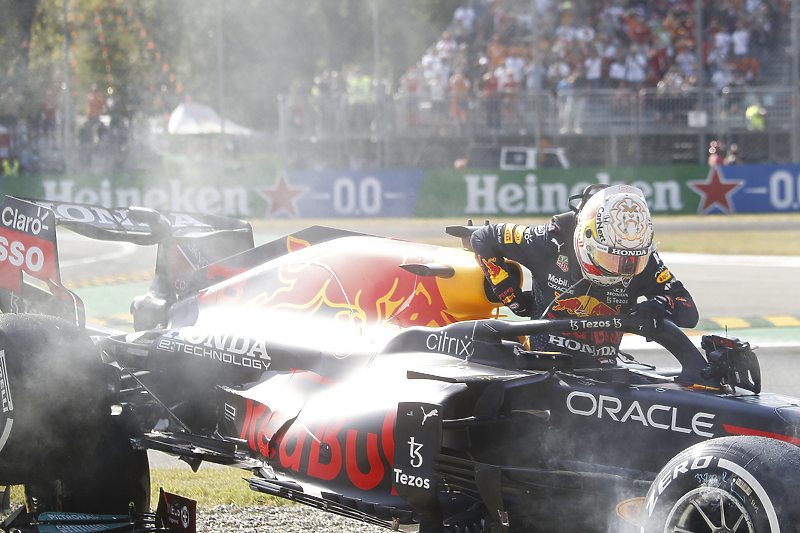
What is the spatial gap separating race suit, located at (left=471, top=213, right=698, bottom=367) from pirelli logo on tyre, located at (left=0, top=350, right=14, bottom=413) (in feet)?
6.87

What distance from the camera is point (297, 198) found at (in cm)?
1967

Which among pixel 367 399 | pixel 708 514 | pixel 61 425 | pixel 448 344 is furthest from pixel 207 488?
pixel 708 514

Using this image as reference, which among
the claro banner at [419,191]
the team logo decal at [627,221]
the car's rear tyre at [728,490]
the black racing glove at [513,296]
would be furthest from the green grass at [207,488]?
the claro banner at [419,191]

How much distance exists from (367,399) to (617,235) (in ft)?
3.75

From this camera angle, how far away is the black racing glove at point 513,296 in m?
4.05

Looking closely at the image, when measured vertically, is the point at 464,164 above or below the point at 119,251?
above

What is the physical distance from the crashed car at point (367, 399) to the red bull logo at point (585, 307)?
0.85ft

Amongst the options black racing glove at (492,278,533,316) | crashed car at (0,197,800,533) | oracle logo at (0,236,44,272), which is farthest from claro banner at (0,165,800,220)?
black racing glove at (492,278,533,316)

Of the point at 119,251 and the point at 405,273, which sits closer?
the point at 405,273

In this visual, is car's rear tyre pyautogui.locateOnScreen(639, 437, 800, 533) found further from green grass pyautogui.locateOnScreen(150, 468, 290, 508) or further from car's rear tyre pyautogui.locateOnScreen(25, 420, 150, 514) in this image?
car's rear tyre pyautogui.locateOnScreen(25, 420, 150, 514)

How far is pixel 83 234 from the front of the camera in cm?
500

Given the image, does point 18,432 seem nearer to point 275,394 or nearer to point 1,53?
point 275,394

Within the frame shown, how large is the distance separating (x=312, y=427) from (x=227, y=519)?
0.94 metres

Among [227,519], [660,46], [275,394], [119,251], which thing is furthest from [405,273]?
[660,46]
